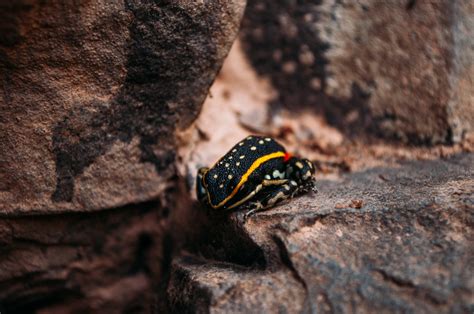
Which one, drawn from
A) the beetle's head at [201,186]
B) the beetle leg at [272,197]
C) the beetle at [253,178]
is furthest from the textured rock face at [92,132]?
the beetle leg at [272,197]

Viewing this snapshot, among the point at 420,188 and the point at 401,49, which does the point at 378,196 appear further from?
the point at 401,49

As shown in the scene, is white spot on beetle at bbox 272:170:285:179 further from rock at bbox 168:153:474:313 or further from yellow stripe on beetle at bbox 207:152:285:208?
rock at bbox 168:153:474:313

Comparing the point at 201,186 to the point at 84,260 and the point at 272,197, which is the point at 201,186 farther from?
the point at 84,260

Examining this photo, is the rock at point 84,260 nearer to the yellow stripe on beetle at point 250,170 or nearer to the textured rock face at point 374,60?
the yellow stripe on beetle at point 250,170

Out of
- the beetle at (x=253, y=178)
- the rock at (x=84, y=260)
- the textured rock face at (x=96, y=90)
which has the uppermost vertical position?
the textured rock face at (x=96, y=90)

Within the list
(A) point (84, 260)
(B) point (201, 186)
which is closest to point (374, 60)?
(B) point (201, 186)

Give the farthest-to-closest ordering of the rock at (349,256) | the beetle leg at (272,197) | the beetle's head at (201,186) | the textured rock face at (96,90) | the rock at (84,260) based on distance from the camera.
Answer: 1. the rock at (84,260)
2. the beetle's head at (201,186)
3. the beetle leg at (272,197)
4. the textured rock face at (96,90)
5. the rock at (349,256)
